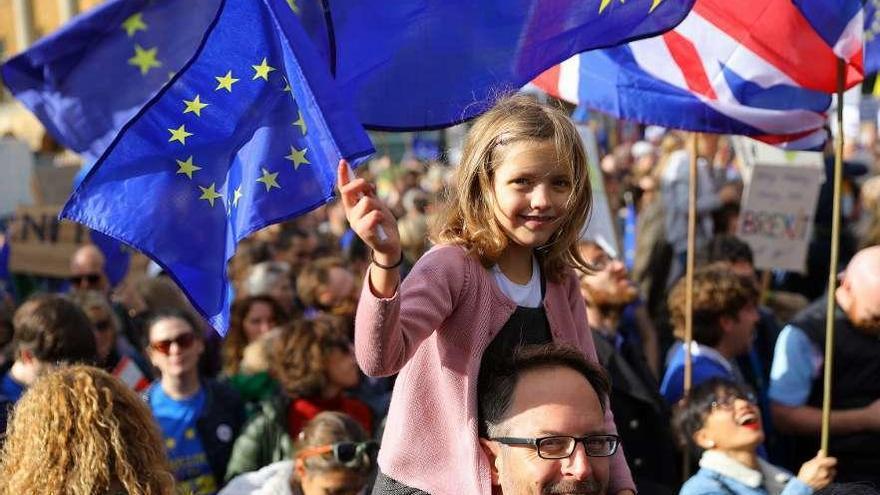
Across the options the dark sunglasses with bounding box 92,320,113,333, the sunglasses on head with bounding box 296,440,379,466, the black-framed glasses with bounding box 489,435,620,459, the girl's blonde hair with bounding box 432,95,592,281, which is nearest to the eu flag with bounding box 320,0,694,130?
the girl's blonde hair with bounding box 432,95,592,281

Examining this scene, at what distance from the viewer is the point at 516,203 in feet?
9.46

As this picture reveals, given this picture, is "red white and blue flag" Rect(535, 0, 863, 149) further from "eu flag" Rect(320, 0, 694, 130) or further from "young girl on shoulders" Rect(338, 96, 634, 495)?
"young girl on shoulders" Rect(338, 96, 634, 495)

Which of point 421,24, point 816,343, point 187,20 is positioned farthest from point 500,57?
point 187,20

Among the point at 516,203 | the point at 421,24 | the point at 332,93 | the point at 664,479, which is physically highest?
the point at 421,24

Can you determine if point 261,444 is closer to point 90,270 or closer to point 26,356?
point 26,356

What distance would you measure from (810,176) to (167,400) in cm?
473

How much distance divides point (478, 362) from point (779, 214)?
582 cm

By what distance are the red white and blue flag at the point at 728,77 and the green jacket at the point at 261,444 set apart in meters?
1.81

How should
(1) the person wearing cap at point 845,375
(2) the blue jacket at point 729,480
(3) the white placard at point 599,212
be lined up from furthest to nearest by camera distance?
(3) the white placard at point 599,212, (1) the person wearing cap at point 845,375, (2) the blue jacket at point 729,480

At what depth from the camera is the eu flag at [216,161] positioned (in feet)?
10.3

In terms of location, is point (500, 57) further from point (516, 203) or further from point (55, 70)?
point (55, 70)

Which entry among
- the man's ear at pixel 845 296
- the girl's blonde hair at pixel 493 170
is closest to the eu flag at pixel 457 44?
the girl's blonde hair at pixel 493 170

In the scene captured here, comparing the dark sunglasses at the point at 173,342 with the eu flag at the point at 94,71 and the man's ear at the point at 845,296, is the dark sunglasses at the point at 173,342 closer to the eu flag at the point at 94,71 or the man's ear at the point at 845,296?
the eu flag at the point at 94,71

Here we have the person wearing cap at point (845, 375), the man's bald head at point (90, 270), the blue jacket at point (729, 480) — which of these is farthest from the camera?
the man's bald head at point (90, 270)
